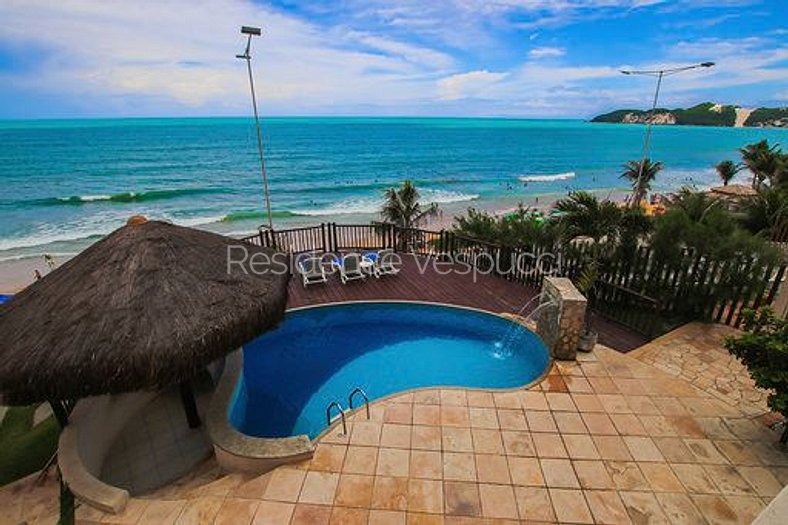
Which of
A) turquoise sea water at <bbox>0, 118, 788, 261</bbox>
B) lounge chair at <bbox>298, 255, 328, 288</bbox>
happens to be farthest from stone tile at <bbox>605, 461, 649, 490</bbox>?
turquoise sea water at <bbox>0, 118, 788, 261</bbox>

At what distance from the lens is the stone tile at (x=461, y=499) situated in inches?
153

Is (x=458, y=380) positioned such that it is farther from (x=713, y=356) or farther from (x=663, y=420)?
(x=713, y=356)

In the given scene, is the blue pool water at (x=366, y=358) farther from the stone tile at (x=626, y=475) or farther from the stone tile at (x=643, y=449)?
the stone tile at (x=626, y=475)

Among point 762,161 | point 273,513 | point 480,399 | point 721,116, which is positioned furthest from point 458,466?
point 721,116

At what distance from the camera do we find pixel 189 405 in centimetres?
554

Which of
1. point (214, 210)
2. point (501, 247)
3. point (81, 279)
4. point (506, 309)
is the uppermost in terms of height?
point (81, 279)

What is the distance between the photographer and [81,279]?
4.92 meters

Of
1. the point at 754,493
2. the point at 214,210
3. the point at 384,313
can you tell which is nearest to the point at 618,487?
the point at 754,493

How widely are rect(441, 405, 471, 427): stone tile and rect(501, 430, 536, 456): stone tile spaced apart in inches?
20.2

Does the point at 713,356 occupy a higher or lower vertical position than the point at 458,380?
higher

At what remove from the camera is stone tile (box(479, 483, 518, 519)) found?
3877 mm

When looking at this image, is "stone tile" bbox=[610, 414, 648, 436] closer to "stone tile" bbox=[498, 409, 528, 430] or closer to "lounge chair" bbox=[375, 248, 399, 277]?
"stone tile" bbox=[498, 409, 528, 430]

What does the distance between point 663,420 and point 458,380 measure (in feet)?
9.94

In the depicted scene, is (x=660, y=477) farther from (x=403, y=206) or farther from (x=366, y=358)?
(x=403, y=206)
